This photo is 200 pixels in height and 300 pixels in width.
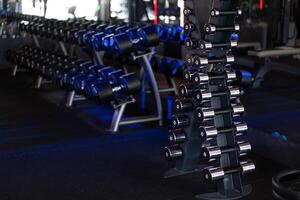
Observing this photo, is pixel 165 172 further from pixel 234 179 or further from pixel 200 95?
pixel 200 95

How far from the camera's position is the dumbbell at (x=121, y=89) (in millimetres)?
3320

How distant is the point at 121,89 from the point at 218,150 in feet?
4.39

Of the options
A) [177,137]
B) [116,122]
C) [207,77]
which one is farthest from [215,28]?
[116,122]

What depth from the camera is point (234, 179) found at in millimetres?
2287

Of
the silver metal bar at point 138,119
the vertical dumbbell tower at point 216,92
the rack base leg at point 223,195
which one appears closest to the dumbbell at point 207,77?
the vertical dumbbell tower at point 216,92

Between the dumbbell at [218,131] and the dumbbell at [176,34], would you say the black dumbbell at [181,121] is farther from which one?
the dumbbell at [176,34]

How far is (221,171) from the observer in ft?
7.11

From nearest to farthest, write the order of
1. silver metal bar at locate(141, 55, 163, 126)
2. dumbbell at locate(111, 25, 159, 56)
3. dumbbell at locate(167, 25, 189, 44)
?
dumbbell at locate(111, 25, 159, 56)
silver metal bar at locate(141, 55, 163, 126)
dumbbell at locate(167, 25, 189, 44)

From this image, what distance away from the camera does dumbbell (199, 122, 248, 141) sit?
7.07 feet

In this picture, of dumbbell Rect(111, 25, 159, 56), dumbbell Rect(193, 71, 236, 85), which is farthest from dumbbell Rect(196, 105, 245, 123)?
dumbbell Rect(111, 25, 159, 56)

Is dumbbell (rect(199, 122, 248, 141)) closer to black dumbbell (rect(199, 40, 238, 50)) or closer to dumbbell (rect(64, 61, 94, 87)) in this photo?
black dumbbell (rect(199, 40, 238, 50))

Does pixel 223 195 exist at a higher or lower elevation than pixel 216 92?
lower

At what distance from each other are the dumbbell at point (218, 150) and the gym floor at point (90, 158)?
9.0 inches

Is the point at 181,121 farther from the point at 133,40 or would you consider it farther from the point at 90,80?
the point at 90,80
